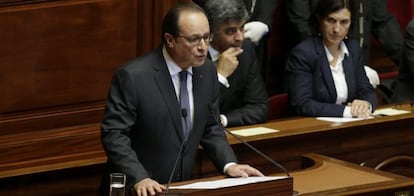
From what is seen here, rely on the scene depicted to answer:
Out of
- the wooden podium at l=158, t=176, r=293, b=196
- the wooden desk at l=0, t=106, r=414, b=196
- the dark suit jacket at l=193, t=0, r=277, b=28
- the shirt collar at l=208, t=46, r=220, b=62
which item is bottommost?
the wooden desk at l=0, t=106, r=414, b=196

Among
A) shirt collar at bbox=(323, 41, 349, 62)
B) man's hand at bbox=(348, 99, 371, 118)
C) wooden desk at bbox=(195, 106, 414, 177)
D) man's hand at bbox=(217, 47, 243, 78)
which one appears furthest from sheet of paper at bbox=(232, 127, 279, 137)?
shirt collar at bbox=(323, 41, 349, 62)

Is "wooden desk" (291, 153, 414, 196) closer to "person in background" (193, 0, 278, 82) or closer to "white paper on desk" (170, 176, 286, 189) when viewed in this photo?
"white paper on desk" (170, 176, 286, 189)

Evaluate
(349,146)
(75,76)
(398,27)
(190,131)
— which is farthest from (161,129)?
(398,27)

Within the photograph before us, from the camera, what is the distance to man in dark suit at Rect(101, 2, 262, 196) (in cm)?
362

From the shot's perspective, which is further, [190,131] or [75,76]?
[75,76]

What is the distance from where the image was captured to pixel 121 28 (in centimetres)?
453

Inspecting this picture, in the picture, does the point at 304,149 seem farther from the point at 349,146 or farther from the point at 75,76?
the point at 75,76

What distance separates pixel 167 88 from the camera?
374 cm

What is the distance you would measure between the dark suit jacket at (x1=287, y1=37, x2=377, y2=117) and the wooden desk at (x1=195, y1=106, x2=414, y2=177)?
87 millimetres

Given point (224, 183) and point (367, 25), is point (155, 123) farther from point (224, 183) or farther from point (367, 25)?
point (367, 25)

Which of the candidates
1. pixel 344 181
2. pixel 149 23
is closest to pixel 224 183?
pixel 344 181

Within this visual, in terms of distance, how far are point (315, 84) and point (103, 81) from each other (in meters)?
0.89

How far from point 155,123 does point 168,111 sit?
0.18 feet

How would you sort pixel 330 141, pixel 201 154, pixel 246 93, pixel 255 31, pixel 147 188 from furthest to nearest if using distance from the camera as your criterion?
pixel 255 31
pixel 246 93
pixel 330 141
pixel 201 154
pixel 147 188
